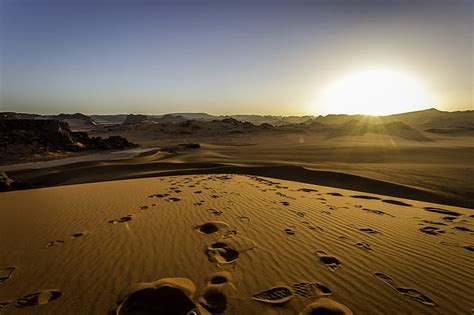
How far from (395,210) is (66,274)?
276 inches

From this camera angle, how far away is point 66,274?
329cm

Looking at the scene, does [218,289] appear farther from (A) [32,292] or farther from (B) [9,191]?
(B) [9,191]

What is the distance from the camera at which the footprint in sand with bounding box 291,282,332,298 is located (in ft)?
9.23

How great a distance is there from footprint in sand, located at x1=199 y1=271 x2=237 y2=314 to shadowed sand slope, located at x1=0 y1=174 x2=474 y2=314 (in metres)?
0.01

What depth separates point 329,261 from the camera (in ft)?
11.7

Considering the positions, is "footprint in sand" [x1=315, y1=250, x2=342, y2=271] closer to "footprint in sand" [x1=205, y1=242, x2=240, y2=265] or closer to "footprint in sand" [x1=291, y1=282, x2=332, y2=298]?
"footprint in sand" [x1=291, y1=282, x2=332, y2=298]

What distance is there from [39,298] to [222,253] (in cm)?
223

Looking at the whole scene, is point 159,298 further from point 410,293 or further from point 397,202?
point 397,202

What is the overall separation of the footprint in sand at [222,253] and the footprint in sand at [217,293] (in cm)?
37

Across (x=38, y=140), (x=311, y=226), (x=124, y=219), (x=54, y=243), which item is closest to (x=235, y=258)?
(x=311, y=226)

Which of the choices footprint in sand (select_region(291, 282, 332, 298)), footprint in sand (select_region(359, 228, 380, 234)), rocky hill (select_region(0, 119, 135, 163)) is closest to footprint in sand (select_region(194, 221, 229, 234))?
footprint in sand (select_region(291, 282, 332, 298))

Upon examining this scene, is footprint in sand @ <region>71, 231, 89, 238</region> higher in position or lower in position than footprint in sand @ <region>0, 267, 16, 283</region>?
lower

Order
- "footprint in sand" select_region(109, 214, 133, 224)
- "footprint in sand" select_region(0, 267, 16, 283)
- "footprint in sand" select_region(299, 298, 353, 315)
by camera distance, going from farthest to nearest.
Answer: "footprint in sand" select_region(109, 214, 133, 224) → "footprint in sand" select_region(0, 267, 16, 283) → "footprint in sand" select_region(299, 298, 353, 315)

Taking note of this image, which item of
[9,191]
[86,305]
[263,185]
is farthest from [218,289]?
[9,191]
